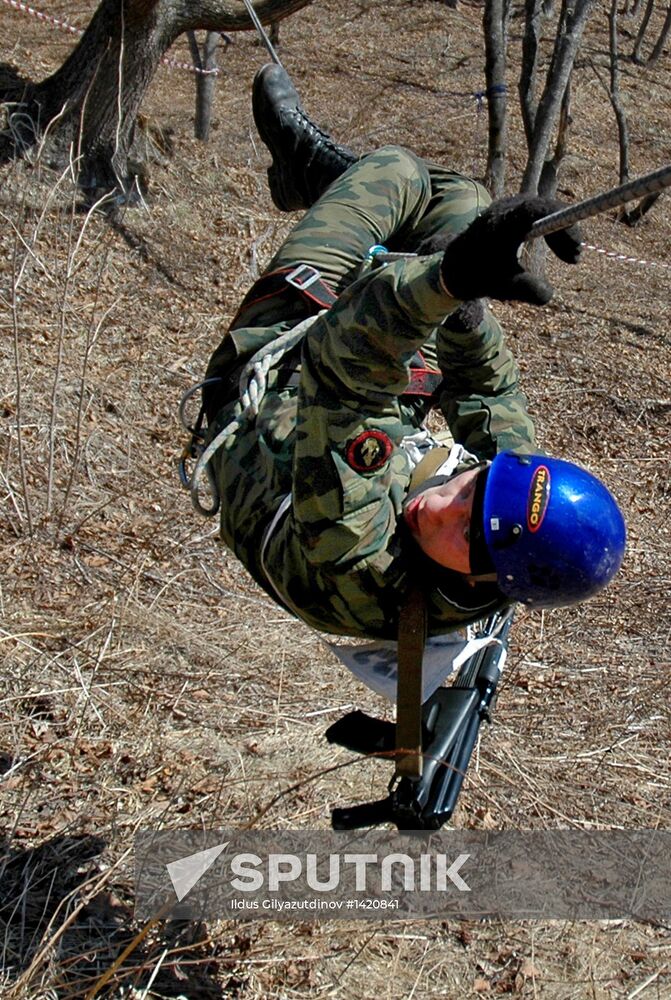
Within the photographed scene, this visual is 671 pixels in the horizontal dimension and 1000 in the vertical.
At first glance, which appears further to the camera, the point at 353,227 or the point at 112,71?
the point at 112,71

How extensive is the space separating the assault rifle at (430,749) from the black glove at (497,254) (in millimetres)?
1104

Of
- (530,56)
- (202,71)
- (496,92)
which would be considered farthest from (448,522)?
(202,71)

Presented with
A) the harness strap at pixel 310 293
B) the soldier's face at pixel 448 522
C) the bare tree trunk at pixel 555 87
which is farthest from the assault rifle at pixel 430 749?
the bare tree trunk at pixel 555 87

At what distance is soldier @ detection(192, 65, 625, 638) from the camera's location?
7.60 feet

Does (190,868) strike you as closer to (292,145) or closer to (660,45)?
(292,145)

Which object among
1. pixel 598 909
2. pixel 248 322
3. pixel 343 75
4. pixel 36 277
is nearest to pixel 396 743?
pixel 598 909

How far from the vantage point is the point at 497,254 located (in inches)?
81.8

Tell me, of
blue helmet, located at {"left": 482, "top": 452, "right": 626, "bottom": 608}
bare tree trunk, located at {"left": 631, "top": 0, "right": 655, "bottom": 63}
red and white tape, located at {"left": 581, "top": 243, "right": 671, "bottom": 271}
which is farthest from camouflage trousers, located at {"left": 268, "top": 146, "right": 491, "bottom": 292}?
bare tree trunk, located at {"left": 631, "top": 0, "right": 655, "bottom": 63}

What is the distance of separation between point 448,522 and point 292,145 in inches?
77.8

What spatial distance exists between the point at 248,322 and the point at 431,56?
13.1 meters

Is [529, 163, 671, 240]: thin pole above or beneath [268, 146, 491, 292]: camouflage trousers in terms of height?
above

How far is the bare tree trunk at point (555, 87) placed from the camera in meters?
7.43

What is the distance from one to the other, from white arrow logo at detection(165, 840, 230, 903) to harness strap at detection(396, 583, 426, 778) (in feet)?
2.65

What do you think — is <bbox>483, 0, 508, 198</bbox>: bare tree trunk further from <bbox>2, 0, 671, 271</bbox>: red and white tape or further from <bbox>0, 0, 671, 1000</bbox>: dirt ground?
<bbox>0, 0, 671, 1000</bbox>: dirt ground
